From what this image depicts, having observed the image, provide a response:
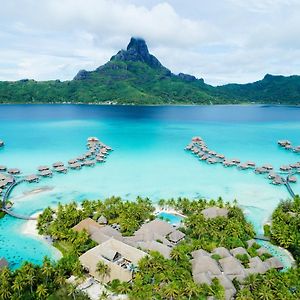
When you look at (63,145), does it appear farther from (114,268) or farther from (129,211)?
(114,268)

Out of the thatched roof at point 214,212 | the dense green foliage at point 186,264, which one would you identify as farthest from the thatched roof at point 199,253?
the thatched roof at point 214,212

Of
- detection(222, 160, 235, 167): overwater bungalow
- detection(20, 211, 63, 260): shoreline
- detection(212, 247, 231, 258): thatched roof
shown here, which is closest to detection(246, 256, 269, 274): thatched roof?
detection(212, 247, 231, 258): thatched roof

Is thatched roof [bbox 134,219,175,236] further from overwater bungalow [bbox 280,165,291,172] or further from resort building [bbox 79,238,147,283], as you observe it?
overwater bungalow [bbox 280,165,291,172]

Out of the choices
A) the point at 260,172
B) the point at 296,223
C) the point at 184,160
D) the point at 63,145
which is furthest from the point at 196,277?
the point at 63,145

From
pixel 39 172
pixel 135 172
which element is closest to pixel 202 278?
pixel 135 172

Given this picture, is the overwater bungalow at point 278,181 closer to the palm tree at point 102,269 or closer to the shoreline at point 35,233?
the palm tree at point 102,269

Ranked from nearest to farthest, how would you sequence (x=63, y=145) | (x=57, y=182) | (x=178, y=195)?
(x=178, y=195)
(x=57, y=182)
(x=63, y=145)
